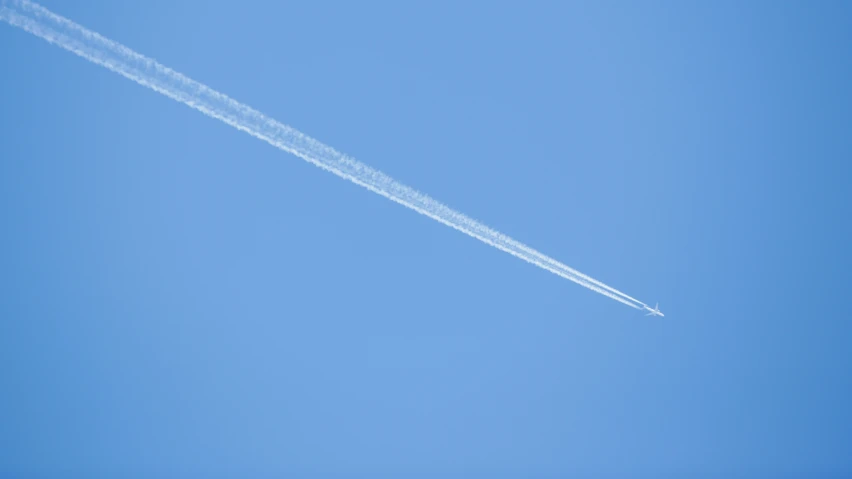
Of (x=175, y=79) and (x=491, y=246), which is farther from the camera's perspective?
(x=491, y=246)

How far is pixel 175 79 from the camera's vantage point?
1016 centimetres

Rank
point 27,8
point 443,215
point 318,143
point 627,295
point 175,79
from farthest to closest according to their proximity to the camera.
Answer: point 627,295 → point 443,215 → point 318,143 → point 175,79 → point 27,8

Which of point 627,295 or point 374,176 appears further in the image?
point 627,295

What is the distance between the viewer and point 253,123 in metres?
10.6

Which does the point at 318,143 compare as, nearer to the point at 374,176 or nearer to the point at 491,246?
the point at 374,176

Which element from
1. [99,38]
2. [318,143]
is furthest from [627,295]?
[99,38]

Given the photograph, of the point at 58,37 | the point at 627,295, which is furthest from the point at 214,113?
the point at 627,295

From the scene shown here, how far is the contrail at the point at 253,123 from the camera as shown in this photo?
9.52m

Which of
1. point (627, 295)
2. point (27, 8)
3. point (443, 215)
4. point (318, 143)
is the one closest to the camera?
point (27, 8)

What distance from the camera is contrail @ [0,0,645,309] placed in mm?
9516

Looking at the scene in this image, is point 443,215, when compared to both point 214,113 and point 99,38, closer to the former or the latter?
point 214,113

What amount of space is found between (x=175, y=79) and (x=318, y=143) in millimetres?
2694

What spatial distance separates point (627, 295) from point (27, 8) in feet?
Answer: 40.7

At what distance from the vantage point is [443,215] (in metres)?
11.8
